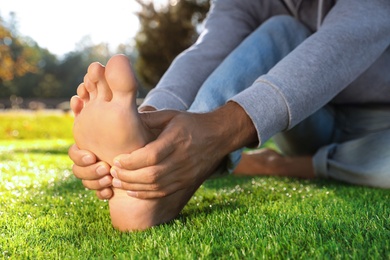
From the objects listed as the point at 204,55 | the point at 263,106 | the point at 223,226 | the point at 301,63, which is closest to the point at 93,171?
the point at 223,226

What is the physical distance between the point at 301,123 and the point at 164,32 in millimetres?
14871

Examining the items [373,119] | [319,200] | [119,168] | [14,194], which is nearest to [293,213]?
[319,200]

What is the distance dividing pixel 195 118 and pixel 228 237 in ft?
1.21

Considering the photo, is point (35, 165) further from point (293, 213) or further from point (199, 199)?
point (293, 213)

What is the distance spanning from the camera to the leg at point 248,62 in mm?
1827

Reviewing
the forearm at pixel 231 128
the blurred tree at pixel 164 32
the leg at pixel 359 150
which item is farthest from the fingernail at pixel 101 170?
the blurred tree at pixel 164 32

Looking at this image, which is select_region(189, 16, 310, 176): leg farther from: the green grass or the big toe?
the big toe

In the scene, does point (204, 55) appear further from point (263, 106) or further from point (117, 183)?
point (117, 183)

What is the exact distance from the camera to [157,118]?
148 centimetres

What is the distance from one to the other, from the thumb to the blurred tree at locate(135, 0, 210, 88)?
1534 cm

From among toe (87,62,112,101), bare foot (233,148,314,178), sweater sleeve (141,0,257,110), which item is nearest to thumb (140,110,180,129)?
toe (87,62,112,101)

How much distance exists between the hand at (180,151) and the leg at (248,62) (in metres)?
0.14

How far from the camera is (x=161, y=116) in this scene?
149 centimetres

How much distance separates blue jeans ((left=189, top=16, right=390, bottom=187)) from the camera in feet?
6.17
